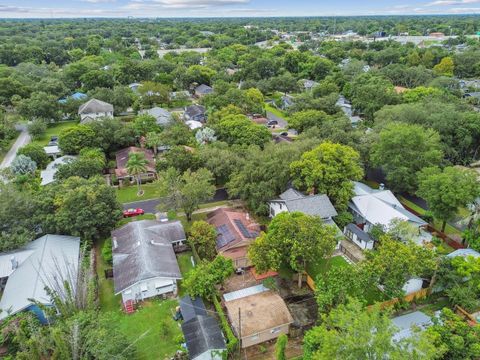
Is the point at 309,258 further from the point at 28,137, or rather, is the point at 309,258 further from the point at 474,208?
the point at 28,137

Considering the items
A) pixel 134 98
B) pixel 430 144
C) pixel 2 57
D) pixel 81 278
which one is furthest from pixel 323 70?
pixel 2 57

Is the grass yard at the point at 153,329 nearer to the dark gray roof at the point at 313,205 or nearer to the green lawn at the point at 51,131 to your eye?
the dark gray roof at the point at 313,205

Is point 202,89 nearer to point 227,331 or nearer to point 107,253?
point 107,253

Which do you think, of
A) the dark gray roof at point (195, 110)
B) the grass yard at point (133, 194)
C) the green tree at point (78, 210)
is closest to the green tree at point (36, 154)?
the grass yard at point (133, 194)

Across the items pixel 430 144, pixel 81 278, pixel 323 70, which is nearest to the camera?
pixel 81 278

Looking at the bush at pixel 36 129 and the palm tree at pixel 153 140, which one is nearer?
the palm tree at pixel 153 140

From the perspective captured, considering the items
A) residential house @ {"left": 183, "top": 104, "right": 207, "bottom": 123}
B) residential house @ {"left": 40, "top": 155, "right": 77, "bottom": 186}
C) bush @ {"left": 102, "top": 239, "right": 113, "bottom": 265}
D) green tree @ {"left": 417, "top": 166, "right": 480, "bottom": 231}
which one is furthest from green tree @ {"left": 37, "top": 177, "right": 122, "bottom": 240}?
residential house @ {"left": 183, "top": 104, "right": 207, "bottom": 123}
